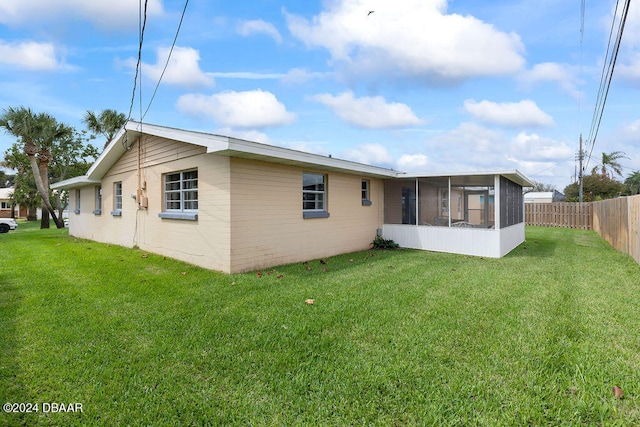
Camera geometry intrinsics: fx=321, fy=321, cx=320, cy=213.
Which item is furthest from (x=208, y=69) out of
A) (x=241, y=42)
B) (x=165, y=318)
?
(x=165, y=318)

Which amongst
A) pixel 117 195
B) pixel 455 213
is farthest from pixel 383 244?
pixel 117 195

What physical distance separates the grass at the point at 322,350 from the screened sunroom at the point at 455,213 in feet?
11.4

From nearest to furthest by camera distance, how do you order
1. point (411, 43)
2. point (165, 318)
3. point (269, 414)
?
point (269, 414) → point (165, 318) → point (411, 43)

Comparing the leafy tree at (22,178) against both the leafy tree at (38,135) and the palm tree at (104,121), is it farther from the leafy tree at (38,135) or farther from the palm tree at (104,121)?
the palm tree at (104,121)

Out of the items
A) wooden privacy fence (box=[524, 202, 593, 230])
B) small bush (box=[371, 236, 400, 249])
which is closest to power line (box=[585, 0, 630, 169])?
small bush (box=[371, 236, 400, 249])

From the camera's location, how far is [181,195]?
8180mm

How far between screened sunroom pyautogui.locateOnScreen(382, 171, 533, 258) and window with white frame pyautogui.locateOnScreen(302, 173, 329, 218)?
10.6ft

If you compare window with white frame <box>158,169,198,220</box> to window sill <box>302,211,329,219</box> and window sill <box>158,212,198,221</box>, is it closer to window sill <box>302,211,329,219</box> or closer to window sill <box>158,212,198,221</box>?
window sill <box>158,212,198,221</box>

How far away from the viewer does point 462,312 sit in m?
4.30

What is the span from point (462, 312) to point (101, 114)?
24989mm

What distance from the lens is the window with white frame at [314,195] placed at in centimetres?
859

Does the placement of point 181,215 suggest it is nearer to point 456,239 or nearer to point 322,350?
point 322,350

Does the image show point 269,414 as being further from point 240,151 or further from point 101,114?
point 101,114

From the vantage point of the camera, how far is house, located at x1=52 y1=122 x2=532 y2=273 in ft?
22.5
